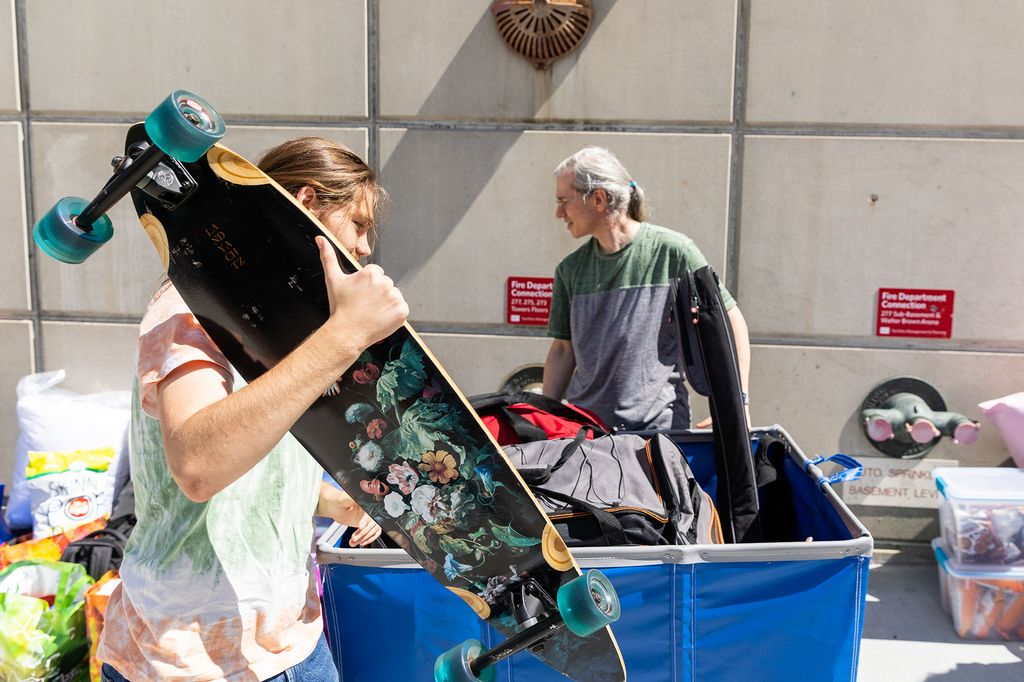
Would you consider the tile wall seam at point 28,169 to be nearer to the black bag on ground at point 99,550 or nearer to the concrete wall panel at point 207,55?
the concrete wall panel at point 207,55

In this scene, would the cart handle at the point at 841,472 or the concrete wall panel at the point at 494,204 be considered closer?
the cart handle at the point at 841,472

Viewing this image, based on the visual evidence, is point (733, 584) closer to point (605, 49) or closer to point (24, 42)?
point (605, 49)

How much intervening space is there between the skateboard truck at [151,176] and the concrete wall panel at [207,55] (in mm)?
2707

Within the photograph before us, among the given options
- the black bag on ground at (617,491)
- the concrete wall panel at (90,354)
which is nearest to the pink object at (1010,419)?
the black bag on ground at (617,491)

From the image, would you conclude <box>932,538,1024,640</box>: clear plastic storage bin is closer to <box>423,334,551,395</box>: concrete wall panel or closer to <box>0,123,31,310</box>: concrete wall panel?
<box>423,334,551,395</box>: concrete wall panel

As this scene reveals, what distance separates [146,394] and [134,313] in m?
3.22

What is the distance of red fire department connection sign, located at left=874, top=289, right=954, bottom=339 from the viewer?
368 cm

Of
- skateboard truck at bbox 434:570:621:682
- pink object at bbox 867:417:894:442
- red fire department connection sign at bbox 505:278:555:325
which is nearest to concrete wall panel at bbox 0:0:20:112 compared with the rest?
red fire department connection sign at bbox 505:278:555:325

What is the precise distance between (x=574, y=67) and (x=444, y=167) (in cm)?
73

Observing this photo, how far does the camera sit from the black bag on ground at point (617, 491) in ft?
5.65

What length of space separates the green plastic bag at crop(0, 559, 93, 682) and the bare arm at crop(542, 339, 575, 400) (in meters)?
1.77

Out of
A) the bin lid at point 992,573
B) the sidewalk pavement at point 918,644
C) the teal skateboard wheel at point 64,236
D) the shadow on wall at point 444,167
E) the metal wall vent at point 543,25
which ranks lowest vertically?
the sidewalk pavement at point 918,644

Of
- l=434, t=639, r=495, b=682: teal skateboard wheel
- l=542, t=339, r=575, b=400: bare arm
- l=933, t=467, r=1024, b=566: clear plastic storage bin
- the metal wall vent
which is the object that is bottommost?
l=933, t=467, r=1024, b=566: clear plastic storage bin

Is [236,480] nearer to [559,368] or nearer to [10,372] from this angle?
[559,368]
